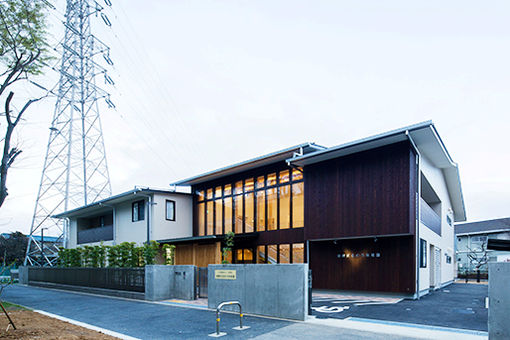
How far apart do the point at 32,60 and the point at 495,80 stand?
2100 centimetres

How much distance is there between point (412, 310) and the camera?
11672 mm

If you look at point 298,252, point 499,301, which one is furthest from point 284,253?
point 499,301

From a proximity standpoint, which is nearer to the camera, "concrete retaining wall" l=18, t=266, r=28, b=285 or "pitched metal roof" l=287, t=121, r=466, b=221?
"pitched metal roof" l=287, t=121, r=466, b=221

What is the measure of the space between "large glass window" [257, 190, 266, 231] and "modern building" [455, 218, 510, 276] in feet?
84.2

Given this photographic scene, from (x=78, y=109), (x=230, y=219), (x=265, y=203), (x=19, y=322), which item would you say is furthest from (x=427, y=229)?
(x=78, y=109)

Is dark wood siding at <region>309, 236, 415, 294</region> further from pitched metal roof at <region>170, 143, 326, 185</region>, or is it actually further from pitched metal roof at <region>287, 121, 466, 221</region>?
pitched metal roof at <region>170, 143, 326, 185</region>

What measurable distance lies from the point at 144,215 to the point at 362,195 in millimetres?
A: 14866

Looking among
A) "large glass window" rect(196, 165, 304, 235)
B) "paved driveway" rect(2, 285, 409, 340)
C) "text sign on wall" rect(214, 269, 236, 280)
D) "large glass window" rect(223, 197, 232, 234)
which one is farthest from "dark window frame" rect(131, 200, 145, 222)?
"text sign on wall" rect(214, 269, 236, 280)

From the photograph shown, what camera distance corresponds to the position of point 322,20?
49.5 ft

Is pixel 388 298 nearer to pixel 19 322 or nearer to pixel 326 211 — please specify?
pixel 326 211

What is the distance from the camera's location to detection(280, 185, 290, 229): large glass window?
19281 mm

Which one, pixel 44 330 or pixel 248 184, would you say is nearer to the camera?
pixel 44 330

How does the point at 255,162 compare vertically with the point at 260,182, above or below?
A: above

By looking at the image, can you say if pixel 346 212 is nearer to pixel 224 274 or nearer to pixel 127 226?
pixel 224 274
